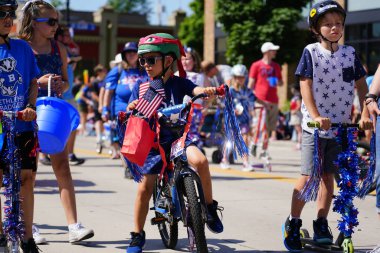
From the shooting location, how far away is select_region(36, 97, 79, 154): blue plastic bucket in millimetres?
7020

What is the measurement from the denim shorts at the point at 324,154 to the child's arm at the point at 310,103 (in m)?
0.31

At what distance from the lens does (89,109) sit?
1120 inches

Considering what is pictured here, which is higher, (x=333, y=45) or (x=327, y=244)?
(x=333, y=45)

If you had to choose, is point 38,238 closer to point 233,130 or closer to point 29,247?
point 29,247

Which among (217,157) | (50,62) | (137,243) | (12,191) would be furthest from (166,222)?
(217,157)

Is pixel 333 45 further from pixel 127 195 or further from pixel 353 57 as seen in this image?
pixel 127 195

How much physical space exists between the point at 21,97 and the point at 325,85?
2.30m

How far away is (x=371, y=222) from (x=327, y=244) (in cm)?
175

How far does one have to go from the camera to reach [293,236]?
7043 mm

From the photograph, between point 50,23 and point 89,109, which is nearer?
point 50,23

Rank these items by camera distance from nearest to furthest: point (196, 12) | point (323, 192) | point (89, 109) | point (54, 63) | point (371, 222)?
point (323, 192) → point (54, 63) → point (371, 222) → point (89, 109) → point (196, 12)

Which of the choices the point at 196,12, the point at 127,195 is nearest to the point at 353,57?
the point at 127,195

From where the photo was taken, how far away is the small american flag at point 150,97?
674 cm

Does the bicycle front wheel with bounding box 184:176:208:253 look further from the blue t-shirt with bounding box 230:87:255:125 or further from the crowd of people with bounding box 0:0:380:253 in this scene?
the blue t-shirt with bounding box 230:87:255:125
